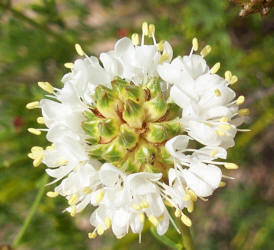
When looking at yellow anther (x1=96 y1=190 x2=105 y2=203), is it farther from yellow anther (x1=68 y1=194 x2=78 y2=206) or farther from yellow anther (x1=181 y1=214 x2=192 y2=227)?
yellow anther (x1=181 y1=214 x2=192 y2=227)

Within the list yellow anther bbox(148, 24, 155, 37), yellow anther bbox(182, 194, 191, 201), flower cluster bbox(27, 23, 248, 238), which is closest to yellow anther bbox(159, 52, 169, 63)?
flower cluster bbox(27, 23, 248, 238)

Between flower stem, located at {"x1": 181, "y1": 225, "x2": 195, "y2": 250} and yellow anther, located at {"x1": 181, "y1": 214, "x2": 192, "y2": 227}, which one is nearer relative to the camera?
yellow anther, located at {"x1": 181, "y1": 214, "x2": 192, "y2": 227}

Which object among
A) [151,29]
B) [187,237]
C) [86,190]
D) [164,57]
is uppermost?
[151,29]

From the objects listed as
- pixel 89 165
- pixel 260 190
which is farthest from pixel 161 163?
pixel 260 190

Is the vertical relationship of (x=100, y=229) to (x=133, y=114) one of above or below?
below

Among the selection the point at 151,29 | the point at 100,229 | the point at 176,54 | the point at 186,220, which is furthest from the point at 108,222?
the point at 176,54

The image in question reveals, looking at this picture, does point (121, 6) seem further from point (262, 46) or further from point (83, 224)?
point (83, 224)

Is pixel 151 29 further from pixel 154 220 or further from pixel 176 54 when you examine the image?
pixel 176 54

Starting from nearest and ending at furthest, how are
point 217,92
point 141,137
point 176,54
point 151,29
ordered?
point 217,92, point 141,137, point 151,29, point 176,54
